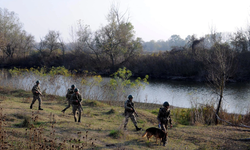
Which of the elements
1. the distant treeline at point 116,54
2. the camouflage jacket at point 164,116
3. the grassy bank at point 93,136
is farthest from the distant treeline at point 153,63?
the camouflage jacket at point 164,116

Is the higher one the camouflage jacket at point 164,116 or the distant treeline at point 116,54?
the distant treeline at point 116,54

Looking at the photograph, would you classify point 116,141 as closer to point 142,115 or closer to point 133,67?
point 142,115

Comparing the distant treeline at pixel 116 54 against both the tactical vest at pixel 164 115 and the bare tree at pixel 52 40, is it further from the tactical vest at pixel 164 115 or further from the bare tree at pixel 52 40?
the tactical vest at pixel 164 115

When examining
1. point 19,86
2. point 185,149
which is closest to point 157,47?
point 19,86

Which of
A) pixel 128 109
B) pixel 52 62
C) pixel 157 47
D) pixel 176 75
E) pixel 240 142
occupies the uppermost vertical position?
pixel 157 47

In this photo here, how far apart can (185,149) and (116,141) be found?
10.5 feet

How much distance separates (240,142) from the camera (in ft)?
35.0

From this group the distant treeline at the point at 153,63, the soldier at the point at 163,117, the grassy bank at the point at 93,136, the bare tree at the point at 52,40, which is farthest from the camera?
the bare tree at the point at 52,40

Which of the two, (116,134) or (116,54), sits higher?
(116,54)

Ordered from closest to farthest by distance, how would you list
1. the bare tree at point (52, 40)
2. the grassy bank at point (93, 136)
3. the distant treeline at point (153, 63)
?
the grassy bank at point (93, 136) < the distant treeline at point (153, 63) < the bare tree at point (52, 40)

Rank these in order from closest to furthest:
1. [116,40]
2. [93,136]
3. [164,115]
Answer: [93,136] → [164,115] → [116,40]

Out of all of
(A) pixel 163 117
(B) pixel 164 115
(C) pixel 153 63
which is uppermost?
(C) pixel 153 63

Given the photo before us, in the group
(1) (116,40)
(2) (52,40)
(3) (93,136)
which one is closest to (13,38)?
(2) (52,40)

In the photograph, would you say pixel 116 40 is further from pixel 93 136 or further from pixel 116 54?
pixel 93 136
